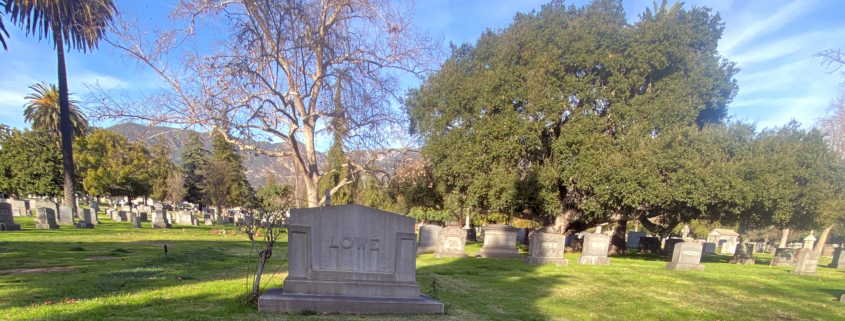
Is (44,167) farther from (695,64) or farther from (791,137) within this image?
(791,137)

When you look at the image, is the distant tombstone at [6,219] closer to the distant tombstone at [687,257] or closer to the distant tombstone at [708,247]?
the distant tombstone at [687,257]

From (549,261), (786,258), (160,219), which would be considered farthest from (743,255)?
(160,219)

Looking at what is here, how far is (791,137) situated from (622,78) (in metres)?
6.53

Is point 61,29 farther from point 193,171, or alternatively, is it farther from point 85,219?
point 193,171

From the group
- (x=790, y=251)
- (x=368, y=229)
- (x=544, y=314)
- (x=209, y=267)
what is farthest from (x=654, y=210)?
(x=209, y=267)

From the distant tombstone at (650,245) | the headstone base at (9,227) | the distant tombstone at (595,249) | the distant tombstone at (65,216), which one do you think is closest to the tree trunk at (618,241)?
the distant tombstone at (650,245)

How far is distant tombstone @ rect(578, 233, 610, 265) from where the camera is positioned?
44.8 feet

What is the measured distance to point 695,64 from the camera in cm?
1548

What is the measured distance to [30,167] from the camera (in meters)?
33.6

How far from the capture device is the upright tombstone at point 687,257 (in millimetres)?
13367

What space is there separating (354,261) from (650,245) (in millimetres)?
22655

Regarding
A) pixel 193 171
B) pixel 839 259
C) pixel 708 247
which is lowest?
pixel 708 247

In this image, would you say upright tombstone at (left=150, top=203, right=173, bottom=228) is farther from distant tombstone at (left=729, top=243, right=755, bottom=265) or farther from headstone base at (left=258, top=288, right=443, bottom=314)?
distant tombstone at (left=729, top=243, right=755, bottom=265)

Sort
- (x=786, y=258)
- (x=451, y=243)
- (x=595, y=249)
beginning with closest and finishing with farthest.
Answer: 1. (x=595, y=249)
2. (x=451, y=243)
3. (x=786, y=258)
